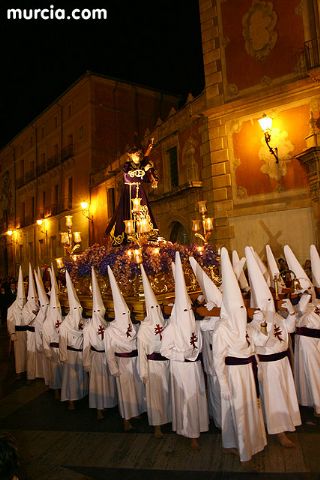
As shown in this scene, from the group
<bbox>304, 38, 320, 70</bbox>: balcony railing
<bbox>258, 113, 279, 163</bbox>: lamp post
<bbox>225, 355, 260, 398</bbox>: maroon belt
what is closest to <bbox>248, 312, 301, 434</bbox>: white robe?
<bbox>225, 355, 260, 398</bbox>: maroon belt

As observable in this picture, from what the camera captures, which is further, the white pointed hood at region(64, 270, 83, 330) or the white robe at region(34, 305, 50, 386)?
the white robe at region(34, 305, 50, 386)

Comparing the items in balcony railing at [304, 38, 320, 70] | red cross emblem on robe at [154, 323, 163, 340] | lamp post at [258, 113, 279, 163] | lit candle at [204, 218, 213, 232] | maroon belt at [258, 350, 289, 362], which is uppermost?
balcony railing at [304, 38, 320, 70]

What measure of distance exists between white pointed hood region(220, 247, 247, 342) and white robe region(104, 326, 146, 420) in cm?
173

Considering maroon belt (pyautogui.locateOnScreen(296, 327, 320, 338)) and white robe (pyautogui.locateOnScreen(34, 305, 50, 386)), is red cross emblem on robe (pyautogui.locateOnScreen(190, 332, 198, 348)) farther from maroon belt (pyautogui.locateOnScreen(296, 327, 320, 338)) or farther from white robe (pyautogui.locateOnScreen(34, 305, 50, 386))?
white robe (pyautogui.locateOnScreen(34, 305, 50, 386))

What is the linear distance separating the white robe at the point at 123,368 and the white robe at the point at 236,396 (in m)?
1.55

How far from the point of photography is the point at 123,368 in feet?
17.2

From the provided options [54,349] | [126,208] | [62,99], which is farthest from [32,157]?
[54,349]

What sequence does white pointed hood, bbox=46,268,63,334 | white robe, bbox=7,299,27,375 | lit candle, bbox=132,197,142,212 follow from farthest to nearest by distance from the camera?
white robe, bbox=7,299,27,375 → lit candle, bbox=132,197,142,212 → white pointed hood, bbox=46,268,63,334

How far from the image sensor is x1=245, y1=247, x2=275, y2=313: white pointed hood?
14.1ft

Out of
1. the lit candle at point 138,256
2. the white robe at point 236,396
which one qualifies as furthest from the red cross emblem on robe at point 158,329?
the lit candle at point 138,256

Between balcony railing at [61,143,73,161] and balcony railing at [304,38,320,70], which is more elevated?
balcony railing at [61,143,73,161]

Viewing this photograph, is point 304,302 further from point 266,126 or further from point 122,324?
point 266,126

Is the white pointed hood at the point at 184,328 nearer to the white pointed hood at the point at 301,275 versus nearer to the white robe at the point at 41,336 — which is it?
the white pointed hood at the point at 301,275

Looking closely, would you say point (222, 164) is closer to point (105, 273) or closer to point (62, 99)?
point (105, 273)
